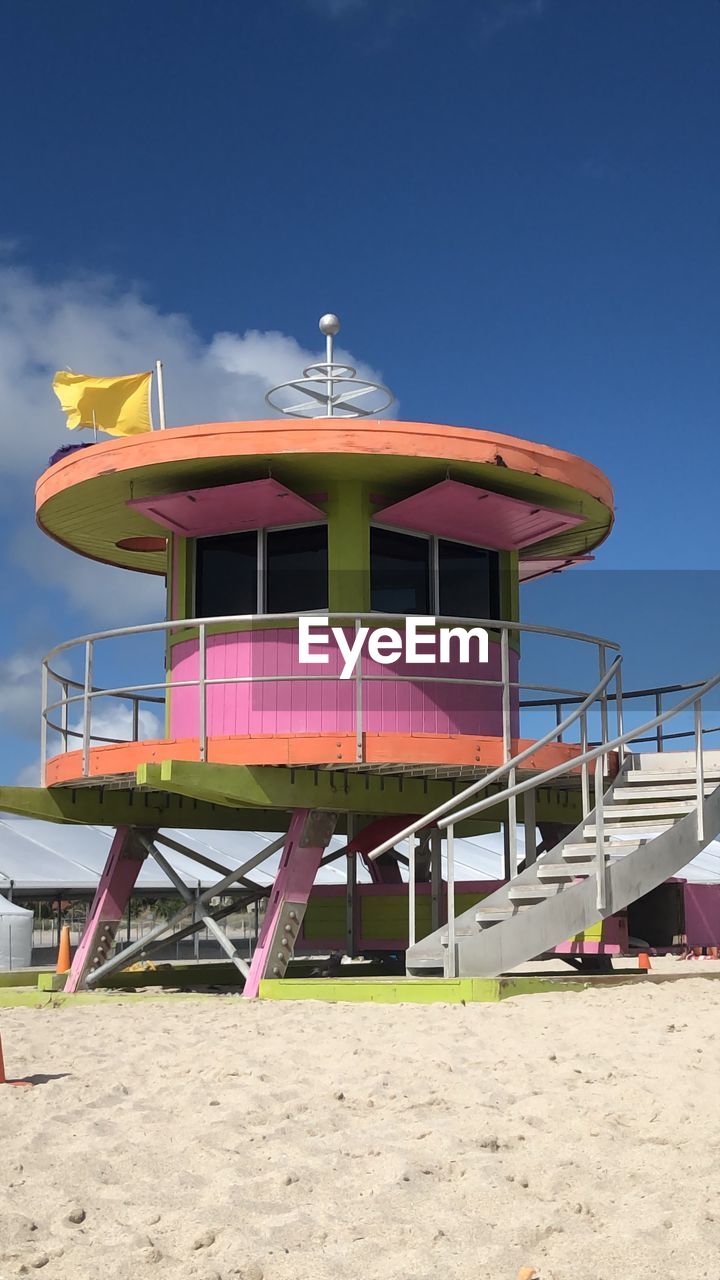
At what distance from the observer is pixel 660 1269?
5.06 meters

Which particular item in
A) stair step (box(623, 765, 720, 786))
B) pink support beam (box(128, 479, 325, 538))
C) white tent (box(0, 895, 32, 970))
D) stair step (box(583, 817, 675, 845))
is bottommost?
white tent (box(0, 895, 32, 970))

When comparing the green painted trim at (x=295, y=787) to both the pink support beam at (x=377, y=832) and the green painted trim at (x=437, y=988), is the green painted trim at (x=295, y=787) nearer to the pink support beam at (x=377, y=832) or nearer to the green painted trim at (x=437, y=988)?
the pink support beam at (x=377, y=832)

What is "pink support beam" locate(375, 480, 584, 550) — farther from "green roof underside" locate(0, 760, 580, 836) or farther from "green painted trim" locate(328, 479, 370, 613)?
"green roof underside" locate(0, 760, 580, 836)

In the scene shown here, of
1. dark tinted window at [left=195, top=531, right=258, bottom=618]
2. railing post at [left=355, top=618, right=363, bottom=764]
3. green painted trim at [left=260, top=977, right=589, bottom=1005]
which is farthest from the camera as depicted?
dark tinted window at [left=195, top=531, right=258, bottom=618]

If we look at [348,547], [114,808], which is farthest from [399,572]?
[114,808]

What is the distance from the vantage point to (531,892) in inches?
505

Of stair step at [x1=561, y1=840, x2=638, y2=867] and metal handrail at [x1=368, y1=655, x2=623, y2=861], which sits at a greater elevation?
metal handrail at [x1=368, y1=655, x2=623, y2=861]

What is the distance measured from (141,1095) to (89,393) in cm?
1065

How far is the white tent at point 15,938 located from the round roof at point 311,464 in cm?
1285

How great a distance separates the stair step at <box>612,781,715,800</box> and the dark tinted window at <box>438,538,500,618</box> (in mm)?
2760

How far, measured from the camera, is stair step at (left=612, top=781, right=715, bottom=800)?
13469 millimetres

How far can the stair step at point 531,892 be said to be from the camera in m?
12.7

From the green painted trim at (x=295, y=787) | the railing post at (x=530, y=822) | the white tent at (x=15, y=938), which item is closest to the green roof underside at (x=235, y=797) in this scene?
the green painted trim at (x=295, y=787)

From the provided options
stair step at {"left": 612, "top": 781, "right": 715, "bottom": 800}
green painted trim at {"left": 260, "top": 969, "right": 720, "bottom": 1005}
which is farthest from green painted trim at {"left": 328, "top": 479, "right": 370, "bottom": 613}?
green painted trim at {"left": 260, "top": 969, "right": 720, "bottom": 1005}
